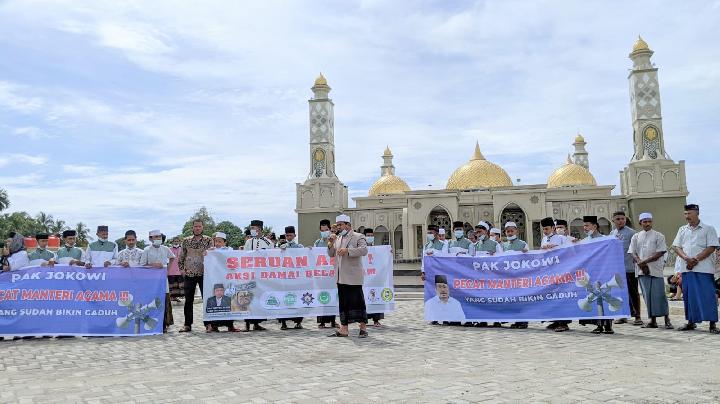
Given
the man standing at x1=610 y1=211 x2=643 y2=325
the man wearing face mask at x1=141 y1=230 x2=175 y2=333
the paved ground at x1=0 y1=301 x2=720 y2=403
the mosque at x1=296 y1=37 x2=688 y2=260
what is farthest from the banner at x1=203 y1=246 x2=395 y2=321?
the mosque at x1=296 y1=37 x2=688 y2=260

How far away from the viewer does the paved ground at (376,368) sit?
160 inches

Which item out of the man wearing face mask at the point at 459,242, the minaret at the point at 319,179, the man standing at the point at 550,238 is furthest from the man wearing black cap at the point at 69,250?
the minaret at the point at 319,179

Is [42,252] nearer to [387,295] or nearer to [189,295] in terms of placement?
[189,295]

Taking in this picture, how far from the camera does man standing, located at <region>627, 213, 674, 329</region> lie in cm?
728

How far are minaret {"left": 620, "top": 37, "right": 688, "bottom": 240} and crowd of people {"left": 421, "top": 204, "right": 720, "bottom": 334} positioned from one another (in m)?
27.0

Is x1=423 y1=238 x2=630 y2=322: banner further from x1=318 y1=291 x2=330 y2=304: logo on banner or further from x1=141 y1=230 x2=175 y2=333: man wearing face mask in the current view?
x1=141 y1=230 x2=175 y2=333: man wearing face mask

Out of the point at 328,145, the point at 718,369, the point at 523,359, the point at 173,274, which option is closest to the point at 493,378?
the point at 523,359

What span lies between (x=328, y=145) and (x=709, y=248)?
108ft

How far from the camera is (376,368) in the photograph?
500 cm

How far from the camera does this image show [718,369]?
459 cm

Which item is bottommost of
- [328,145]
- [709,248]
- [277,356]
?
[277,356]

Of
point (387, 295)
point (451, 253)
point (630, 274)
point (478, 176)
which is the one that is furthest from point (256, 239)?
point (478, 176)

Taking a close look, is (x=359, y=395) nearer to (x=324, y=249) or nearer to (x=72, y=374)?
(x=72, y=374)

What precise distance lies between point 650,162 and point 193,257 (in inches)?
1259
